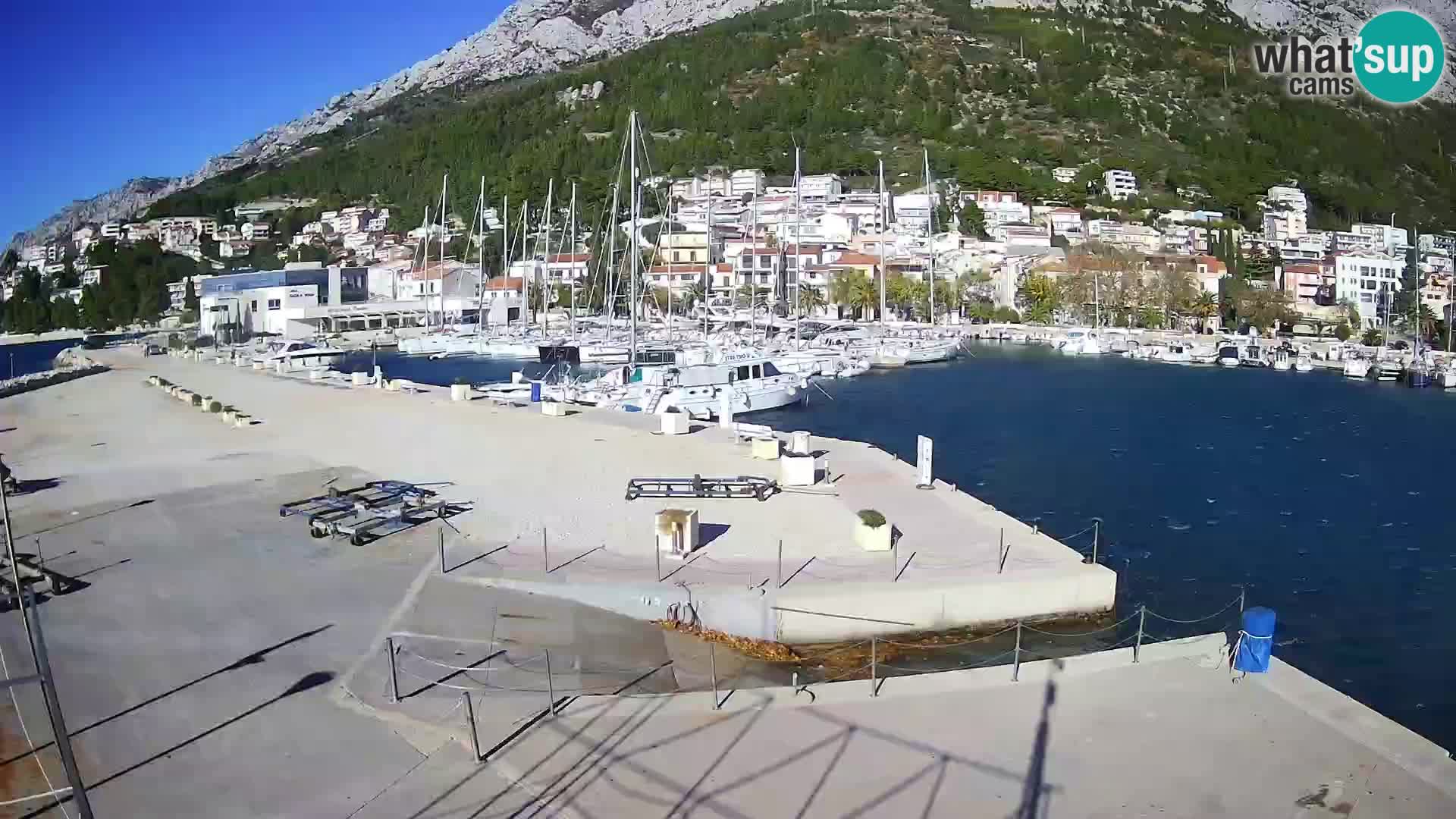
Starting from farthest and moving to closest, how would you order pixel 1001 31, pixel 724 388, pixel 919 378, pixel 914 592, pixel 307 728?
pixel 1001 31, pixel 919 378, pixel 724 388, pixel 914 592, pixel 307 728

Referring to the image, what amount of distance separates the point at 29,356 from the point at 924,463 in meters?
95.4

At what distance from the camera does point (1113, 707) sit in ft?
28.0

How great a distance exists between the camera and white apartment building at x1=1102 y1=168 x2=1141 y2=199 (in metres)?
132

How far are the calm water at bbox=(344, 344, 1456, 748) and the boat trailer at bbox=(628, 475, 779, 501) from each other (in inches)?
214

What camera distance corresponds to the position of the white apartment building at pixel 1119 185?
13200 cm

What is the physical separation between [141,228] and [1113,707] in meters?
176

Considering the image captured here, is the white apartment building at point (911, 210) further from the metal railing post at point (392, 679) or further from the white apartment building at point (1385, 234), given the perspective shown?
the metal railing post at point (392, 679)

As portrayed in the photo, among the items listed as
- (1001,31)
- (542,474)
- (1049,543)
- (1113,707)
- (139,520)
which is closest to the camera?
(1113,707)

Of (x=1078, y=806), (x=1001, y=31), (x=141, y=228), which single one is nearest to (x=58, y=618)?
(x=1078, y=806)

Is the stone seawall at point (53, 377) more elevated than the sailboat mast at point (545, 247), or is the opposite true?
the sailboat mast at point (545, 247)

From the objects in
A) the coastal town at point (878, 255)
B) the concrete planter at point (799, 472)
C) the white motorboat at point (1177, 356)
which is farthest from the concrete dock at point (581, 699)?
the white motorboat at point (1177, 356)

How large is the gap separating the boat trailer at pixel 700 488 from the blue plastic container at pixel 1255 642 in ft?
26.7

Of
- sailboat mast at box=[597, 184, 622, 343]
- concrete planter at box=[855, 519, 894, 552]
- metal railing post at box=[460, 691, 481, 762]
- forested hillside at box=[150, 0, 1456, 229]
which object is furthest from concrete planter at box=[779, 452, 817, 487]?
forested hillside at box=[150, 0, 1456, 229]

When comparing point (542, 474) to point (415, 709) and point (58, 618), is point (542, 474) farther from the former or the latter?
point (415, 709)
